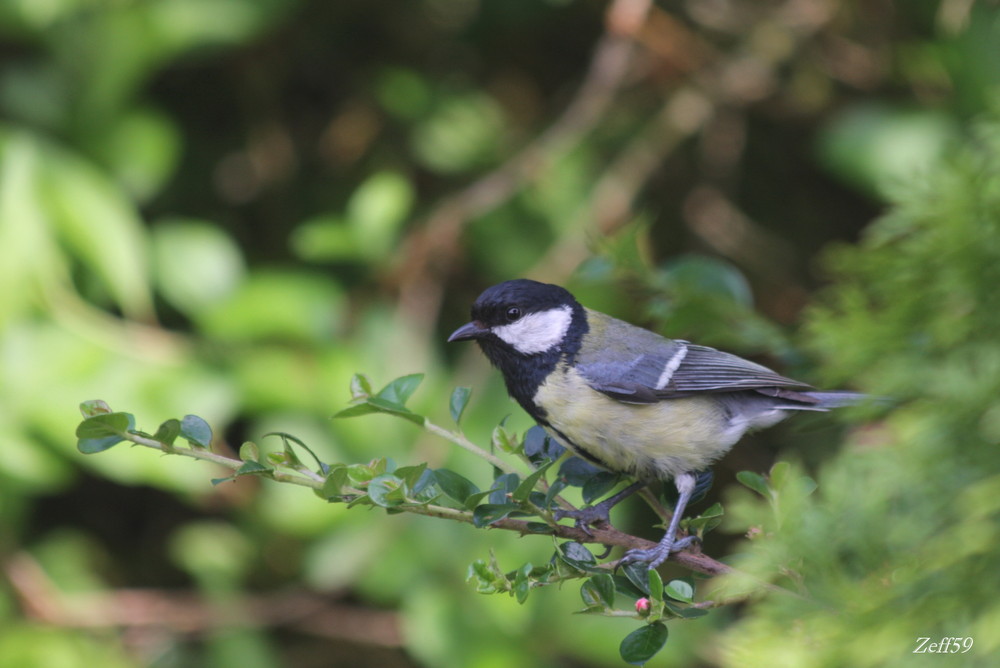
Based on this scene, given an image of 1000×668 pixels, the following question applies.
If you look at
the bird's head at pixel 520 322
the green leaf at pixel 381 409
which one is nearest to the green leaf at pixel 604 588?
the green leaf at pixel 381 409

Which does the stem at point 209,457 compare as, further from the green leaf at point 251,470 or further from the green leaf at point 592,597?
the green leaf at point 592,597

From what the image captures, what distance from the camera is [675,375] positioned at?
1.45 m

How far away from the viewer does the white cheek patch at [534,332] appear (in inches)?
57.0

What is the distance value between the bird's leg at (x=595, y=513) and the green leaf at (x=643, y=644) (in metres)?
0.12

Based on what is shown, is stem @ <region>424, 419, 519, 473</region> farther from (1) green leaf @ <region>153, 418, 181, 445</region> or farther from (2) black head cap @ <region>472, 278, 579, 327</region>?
(2) black head cap @ <region>472, 278, 579, 327</region>

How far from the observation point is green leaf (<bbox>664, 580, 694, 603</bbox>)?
0.84 m

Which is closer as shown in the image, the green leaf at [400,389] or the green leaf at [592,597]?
the green leaf at [592,597]

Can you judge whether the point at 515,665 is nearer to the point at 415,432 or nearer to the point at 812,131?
the point at 415,432

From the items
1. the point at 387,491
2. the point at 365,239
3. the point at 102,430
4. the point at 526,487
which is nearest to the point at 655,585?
the point at 526,487

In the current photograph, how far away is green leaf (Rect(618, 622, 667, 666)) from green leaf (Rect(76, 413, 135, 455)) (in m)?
0.48

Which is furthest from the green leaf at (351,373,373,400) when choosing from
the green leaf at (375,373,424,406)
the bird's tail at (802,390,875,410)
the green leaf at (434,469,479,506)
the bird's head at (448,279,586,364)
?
the bird's tail at (802,390,875,410)

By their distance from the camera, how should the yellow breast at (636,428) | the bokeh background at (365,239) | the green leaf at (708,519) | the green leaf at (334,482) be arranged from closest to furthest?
1. the green leaf at (334,482)
2. the green leaf at (708,519)
3. the yellow breast at (636,428)
4. the bokeh background at (365,239)

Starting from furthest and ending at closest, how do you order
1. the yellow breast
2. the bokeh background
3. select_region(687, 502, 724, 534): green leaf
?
the bokeh background
the yellow breast
select_region(687, 502, 724, 534): green leaf

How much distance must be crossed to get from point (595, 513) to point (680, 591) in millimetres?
311
